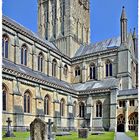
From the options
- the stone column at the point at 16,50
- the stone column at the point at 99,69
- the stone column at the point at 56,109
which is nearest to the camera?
the stone column at the point at 16,50

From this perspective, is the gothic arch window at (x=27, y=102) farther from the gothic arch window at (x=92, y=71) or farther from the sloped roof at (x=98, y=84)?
the gothic arch window at (x=92, y=71)

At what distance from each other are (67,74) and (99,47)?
5.17 m

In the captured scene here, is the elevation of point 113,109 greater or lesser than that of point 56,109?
lesser

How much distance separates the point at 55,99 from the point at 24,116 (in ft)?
15.0

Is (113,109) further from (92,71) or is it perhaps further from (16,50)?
(16,50)

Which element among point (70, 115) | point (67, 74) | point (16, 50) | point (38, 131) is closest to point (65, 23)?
point (67, 74)

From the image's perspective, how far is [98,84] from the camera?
27.9 m

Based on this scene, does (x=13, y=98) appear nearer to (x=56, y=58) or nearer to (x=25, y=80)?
(x=25, y=80)

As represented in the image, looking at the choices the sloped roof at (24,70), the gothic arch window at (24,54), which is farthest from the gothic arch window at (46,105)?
the gothic arch window at (24,54)

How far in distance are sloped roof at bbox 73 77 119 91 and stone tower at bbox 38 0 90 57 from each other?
4.82 metres

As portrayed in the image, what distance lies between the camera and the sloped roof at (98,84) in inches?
1041

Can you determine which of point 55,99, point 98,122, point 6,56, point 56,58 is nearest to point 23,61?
point 6,56

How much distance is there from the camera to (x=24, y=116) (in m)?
18.5

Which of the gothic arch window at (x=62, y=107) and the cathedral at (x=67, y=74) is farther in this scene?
the gothic arch window at (x=62, y=107)
